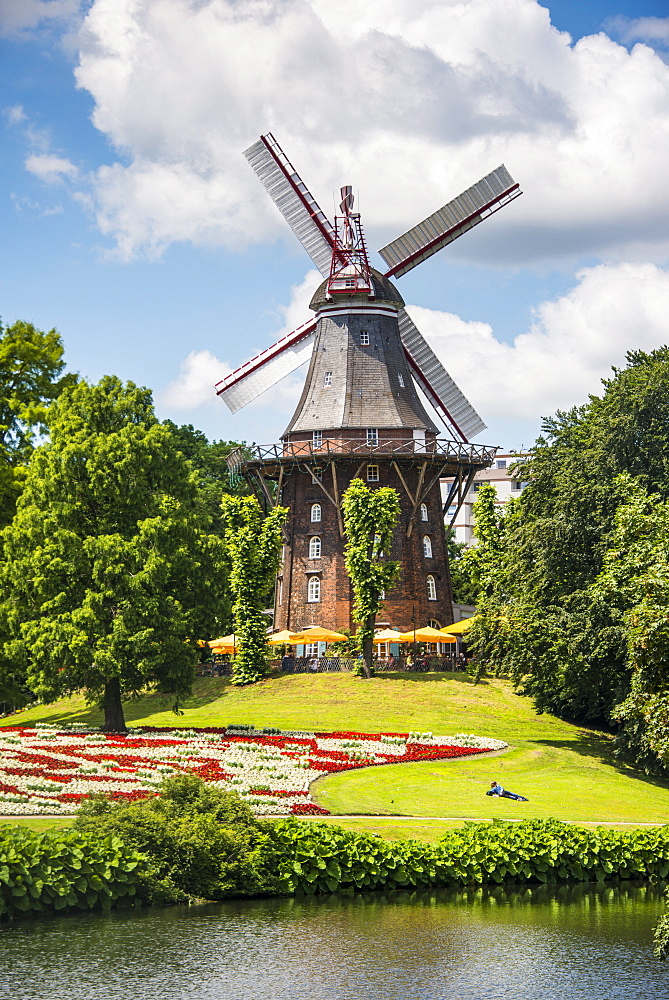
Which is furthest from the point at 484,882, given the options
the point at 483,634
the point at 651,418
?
the point at 651,418

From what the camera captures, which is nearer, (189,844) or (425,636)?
(189,844)

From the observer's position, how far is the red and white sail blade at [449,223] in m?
73.9

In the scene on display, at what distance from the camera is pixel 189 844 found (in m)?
22.5

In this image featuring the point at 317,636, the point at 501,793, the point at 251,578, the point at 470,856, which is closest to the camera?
the point at 470,856

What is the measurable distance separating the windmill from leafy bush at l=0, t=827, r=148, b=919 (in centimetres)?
4588

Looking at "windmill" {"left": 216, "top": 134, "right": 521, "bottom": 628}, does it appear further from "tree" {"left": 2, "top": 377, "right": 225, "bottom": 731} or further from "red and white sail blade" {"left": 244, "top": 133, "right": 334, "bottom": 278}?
"tree" {"left": 2, "top": 377, "right": 225, "bottom": 731}

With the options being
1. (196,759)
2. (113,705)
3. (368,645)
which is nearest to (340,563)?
(368,645)

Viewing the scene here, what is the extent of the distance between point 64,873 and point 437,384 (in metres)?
57.8

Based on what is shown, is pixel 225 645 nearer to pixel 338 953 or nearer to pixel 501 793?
pixel 501 793

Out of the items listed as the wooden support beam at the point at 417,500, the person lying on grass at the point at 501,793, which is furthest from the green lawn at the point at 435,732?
the wooden support beam at the point at 417,500

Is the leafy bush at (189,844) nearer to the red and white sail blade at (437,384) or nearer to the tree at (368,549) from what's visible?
the tree at (368,549)

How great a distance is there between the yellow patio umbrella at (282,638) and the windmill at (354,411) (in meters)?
3.47

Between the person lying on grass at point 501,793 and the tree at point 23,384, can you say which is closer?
the person lying on grass at point 501,793

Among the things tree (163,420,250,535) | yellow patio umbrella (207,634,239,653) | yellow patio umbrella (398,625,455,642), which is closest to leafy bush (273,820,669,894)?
yellow patio umbrella (398,625,455,642)
